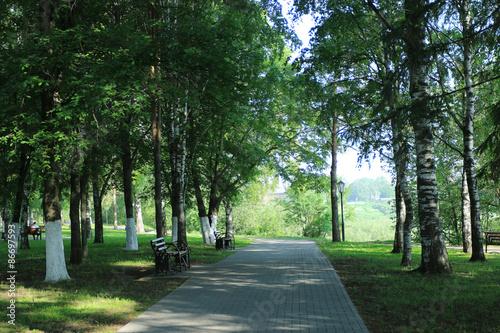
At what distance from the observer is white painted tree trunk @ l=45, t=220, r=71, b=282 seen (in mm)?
9570

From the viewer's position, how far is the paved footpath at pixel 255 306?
18.5 feet

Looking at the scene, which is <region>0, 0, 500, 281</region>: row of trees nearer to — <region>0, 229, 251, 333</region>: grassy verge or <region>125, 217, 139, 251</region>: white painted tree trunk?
<region>125, 217, 139, 251</region>: white painted tree trunk

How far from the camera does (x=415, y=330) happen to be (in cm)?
537

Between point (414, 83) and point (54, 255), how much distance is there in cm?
1031

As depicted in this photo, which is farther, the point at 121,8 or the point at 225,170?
the point at 225,170

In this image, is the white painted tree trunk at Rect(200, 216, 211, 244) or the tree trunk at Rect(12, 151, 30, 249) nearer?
the tree trunk at Rect(12, 151, 30, 249)

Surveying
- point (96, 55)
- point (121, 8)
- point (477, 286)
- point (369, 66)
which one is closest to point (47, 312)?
point (96, 55)

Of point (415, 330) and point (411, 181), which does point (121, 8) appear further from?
point (411, 181)

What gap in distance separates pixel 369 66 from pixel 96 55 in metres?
10.7

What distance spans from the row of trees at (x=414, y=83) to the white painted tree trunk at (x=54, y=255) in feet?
26.3

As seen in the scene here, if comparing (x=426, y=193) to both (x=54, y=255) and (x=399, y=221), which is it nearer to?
(x=399, y=221)

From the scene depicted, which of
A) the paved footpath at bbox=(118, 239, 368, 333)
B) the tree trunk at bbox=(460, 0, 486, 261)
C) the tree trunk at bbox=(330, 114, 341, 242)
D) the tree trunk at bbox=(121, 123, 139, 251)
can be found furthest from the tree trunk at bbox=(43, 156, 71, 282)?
the tree trunk at bbox=(330, 114, 341, 242)

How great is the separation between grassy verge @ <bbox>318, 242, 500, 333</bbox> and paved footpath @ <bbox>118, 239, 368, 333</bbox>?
356mm

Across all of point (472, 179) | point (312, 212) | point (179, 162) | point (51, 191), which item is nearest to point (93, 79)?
point (51, 191)
